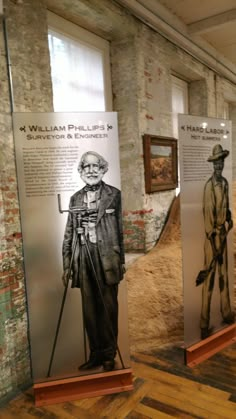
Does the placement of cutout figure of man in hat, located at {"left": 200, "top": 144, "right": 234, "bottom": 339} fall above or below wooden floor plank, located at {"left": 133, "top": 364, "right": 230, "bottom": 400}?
above

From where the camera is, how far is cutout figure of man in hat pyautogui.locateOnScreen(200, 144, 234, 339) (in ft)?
10.1

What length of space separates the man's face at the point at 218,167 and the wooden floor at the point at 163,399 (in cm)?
176

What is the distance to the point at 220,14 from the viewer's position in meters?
5.32

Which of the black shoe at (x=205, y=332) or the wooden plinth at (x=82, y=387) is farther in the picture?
the black shoe at (x=205, y=332)

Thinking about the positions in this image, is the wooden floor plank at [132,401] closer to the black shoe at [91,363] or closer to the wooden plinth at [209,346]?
the black shoe at [91,363]

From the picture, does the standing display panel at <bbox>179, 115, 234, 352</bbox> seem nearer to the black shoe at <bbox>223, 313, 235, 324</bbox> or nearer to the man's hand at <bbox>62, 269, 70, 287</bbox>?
the black shoe at <bbox>223, 313, 235, 324</bbox>

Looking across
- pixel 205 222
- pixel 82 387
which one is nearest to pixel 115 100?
pixel 205 222

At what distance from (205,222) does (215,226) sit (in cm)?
15

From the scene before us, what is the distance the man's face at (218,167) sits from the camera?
121 inches

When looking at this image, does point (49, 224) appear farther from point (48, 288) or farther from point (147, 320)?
point (147, 320)

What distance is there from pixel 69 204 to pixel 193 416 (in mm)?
1792

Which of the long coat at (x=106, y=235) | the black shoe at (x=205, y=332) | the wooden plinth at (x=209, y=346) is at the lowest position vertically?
the wooden plinth at (x=209, y=346)

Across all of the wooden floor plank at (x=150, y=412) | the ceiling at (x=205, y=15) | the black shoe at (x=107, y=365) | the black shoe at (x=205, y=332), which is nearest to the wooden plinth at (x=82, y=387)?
the black shoe at (x=107, y=365)

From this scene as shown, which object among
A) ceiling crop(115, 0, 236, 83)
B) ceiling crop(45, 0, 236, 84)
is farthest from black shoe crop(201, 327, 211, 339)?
ceiling crop(115, 0, 236, 83)
